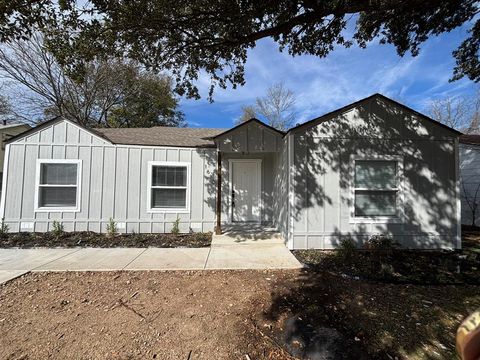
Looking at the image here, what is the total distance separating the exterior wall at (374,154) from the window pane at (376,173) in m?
0.24

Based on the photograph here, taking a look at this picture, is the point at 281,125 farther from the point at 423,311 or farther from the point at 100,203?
the point at 423,311

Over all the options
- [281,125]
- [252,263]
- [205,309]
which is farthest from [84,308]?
[281,125]

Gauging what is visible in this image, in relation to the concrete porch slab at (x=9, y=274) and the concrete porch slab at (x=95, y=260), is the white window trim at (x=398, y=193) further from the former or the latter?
the concrete porch slab at (x=9, y=274)

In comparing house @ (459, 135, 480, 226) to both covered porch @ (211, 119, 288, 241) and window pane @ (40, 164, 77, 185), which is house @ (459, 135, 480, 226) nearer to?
covered porch @ (211, 119, 288, 241)

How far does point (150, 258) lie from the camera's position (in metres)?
6.11

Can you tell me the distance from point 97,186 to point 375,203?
8294mm

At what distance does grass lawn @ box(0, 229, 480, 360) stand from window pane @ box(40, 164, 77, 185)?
423 cm

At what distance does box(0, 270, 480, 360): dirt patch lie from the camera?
9.65 ft

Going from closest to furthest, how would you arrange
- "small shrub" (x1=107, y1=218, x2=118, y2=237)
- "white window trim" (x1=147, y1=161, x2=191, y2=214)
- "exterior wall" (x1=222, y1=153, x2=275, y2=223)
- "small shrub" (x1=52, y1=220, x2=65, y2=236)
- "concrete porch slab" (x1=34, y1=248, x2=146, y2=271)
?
"concrete porch slab" (x1=34, y1=248, x2=146, y2=271) → "small shrub" (x1=52, y1=220, x2=65, y2=236) → "small shrub" (x1=107, y1=218, x2=118, y2=237) → "white window trim" (x1=147, y1=161, x2=191, y2=214) → "exterior wall" (x1=222, y1=153, x2=275, y2=223)

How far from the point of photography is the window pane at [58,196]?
845cm

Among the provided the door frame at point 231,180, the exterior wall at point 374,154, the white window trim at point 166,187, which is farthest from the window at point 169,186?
the exterior wall at point 374,154

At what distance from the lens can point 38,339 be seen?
10.1 feet

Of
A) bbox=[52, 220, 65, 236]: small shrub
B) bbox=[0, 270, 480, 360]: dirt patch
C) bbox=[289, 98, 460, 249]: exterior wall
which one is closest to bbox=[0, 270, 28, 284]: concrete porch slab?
bbox=[0, 270, 480, 360]: dirt patch

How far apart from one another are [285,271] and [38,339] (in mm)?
3939
